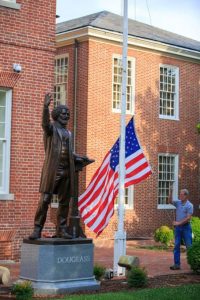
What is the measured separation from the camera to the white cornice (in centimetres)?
2366

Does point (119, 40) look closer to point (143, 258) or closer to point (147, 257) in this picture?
point (147, 257)

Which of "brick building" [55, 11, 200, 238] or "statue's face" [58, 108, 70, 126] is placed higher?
"brick building" [55, 11, 200, 238]

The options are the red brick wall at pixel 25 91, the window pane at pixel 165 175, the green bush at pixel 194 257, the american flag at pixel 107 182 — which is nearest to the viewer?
the american flag at pixel 107 182

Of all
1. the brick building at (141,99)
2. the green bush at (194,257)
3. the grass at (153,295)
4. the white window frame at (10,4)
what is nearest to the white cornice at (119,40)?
the brick building at (141,99)

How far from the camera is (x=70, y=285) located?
10.9 m

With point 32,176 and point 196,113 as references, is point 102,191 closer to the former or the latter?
point 32,176

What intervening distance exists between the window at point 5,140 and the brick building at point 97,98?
0.08 ft

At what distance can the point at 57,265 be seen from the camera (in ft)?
35.3

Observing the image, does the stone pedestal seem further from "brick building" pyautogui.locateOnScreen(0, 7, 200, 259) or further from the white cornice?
the white cornice

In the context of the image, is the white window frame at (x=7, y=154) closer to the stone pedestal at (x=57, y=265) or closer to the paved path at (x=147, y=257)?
the paved path at (x=147, y=257)

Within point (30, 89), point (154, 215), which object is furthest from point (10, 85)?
point (154, 215)

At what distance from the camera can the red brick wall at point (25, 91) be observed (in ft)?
51.8

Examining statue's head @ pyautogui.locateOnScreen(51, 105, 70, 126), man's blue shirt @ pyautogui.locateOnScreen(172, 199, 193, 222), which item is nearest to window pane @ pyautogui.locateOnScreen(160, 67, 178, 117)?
man's blue shirt @ pyautogui.locateOnScreen(172, 199, 193, 222)

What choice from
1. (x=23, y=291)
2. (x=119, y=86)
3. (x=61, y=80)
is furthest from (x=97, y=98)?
(x=23, y=291)
